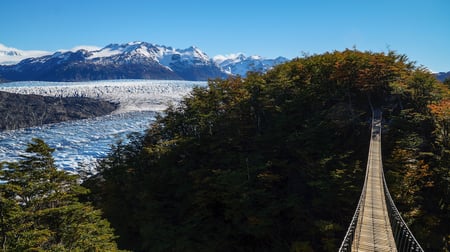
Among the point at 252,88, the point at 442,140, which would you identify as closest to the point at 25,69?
the point at 252,88

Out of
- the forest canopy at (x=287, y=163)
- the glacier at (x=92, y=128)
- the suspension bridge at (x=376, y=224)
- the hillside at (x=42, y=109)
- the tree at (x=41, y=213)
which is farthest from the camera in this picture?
the hillside at (x=42, y=109)

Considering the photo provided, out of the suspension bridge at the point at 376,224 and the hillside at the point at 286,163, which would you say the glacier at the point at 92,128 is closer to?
the hillside at the point at 286,163

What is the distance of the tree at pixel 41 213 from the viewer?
10531mm

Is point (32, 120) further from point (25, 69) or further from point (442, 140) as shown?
point (25, 69)

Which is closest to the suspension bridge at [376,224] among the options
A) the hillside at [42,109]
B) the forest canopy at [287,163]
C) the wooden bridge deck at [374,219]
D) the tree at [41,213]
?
the wooden bridge deck at [374,219]

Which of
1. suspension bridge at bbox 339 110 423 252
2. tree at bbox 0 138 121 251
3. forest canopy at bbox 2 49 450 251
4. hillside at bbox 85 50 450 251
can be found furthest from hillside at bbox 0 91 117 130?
suspension bridge at bbox 339 110 423 252

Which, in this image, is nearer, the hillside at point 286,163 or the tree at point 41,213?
the tree at point 41,213

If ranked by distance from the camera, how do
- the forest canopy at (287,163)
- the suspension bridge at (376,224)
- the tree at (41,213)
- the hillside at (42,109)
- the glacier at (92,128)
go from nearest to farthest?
the suspension bridge at (376,224) < the tree at (41,213) < the forest canopy at (287,163) < the glacier at (92,128) < the hillside at (42,109)

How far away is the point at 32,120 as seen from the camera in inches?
2906

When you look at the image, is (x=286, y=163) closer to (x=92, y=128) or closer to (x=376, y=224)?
(x=376, y=224)

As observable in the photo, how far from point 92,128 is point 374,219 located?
198ft

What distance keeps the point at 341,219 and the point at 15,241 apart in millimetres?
14544

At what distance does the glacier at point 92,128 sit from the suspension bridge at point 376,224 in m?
21.5

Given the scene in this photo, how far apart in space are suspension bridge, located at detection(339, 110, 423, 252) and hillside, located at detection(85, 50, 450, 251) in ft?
3.94
